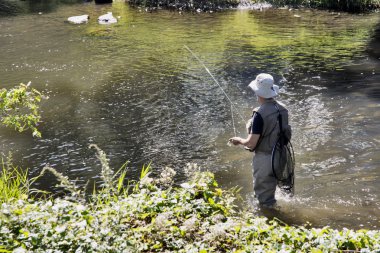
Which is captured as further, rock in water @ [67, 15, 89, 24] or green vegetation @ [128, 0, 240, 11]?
green vegetation @ [128, 0, 240, 11]

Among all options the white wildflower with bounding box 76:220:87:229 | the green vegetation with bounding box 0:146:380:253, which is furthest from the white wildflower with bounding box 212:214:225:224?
the white wildflower with bounding box 76:220:87:229

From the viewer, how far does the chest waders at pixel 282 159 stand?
6.52m

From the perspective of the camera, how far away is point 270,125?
21.1 ft

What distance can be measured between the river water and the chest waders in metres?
0.59

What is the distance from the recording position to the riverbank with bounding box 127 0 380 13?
24.4 m

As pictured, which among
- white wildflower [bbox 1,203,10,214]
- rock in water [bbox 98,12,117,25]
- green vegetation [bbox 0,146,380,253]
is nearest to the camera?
green vegetation [bbox 0,146,380,253]

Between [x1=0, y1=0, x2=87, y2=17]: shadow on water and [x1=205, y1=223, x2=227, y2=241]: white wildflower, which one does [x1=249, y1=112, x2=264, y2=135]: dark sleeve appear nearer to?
[x1=205, y1=223, x2=227, y2=241]: white wildflower

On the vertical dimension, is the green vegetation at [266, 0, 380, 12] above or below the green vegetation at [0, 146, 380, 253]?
above

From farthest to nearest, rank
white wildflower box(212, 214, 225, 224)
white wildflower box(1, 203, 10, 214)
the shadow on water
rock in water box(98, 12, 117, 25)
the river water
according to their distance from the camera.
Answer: the shadow on water → rock in water box(98, 12, 117, 25) → the river water → white wildflower box(212, 214, 225, 224) → white wildflower box(1, 203, 10, 214)

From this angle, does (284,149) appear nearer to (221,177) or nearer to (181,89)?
(221,177)

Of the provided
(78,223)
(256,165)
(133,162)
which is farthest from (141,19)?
(78,223)

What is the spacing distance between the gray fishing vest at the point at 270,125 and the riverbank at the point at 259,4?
793 inches

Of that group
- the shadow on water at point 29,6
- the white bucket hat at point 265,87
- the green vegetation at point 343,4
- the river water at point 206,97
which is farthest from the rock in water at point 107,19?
the white bucket hat at point 265,87

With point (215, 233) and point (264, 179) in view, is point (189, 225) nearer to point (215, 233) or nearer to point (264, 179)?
point (215, 233)
